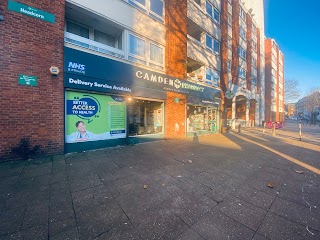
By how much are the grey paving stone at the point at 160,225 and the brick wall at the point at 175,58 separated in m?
7.21

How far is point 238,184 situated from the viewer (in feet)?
12.1

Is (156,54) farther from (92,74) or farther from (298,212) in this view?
(298,212)

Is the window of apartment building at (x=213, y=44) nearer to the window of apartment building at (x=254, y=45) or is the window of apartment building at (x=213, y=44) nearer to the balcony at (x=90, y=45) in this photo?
Answer: the balcony at (x=90, y=45)

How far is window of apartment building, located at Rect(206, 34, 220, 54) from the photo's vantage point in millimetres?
13829

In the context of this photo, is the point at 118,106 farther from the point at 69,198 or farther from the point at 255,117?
the point at 255,117

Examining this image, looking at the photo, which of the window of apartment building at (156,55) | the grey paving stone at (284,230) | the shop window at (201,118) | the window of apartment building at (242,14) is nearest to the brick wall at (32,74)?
the window of apartment building at (156,55)

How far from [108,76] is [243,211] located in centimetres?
696

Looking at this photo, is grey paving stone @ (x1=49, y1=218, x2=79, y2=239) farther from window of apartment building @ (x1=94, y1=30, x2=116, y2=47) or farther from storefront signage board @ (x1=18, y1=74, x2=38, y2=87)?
window of apartment building @ (x1=94, y1=30, x2=116, y2=47)

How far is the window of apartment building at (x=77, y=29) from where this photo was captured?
287 inches

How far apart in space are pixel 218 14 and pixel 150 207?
730 inches

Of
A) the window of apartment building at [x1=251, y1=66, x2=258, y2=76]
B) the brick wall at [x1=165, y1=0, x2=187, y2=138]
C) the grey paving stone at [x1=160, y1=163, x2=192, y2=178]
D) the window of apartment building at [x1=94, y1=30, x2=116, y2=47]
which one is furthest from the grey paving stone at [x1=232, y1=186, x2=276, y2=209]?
the window of apartment building at [x1=251, y1=66, x2=258, y2=76]

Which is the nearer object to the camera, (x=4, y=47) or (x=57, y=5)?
(x=4, y=47)

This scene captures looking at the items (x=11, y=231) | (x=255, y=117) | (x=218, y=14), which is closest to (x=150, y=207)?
(x=11, y=231)

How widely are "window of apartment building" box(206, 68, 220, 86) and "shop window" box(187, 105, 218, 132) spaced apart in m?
2.44
